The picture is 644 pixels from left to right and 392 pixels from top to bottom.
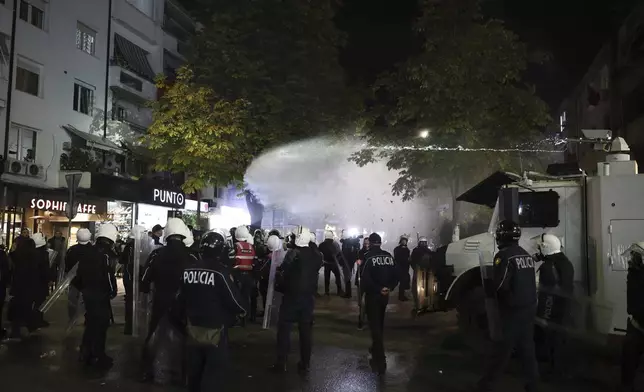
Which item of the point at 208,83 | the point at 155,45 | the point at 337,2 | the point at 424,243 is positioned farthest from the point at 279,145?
the point at 155,45

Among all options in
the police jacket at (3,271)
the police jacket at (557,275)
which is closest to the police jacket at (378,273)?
the police jacket at (557,275)

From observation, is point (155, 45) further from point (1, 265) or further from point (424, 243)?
point (1, 265)

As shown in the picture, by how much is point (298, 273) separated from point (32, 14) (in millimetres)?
18775

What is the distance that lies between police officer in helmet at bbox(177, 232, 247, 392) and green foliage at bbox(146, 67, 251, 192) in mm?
15261

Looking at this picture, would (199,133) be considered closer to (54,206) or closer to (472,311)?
(54,206)

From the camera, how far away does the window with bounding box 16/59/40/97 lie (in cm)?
2055

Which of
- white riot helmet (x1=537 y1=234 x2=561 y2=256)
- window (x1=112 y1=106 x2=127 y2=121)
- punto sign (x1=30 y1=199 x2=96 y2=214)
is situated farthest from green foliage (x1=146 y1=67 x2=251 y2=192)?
white riot helmet (x1=537 y1=234 x2=561 y2=256)

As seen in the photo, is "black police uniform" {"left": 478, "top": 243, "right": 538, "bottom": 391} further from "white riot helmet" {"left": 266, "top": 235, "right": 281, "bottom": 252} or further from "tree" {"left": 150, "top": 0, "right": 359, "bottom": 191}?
"tree" {"left": 150, "top": 0, "right": 359, "bottom": 191}

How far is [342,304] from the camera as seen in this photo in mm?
14625

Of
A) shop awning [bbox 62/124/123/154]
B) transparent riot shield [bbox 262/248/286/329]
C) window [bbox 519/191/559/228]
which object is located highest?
shop awning [bbox 62/124/123/154]

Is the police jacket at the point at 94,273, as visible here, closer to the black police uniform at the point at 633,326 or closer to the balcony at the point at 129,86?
the black police uniform at the point at 633,326

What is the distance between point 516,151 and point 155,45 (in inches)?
740

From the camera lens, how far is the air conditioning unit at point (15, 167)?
63.5 feet

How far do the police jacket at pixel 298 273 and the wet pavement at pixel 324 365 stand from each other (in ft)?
3.52
